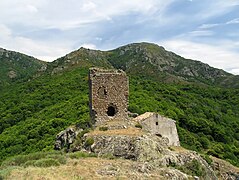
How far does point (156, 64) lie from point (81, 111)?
101 metres

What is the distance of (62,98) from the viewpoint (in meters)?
80.2

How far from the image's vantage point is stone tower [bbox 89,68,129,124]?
27172 mm

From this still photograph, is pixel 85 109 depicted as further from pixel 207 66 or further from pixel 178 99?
pixel 207 66

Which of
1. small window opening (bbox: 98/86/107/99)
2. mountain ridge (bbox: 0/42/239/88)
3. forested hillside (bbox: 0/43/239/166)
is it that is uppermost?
mountain ridge (bbox: 0/42/239/88)

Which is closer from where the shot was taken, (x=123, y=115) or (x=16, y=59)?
(x=123, y=115)

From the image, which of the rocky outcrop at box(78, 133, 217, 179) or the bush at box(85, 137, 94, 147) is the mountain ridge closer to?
the bush at box(85, 137, 94, 147)

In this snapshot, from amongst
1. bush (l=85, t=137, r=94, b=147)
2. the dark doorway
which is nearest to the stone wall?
the dark doorway

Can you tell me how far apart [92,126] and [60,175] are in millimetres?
10698

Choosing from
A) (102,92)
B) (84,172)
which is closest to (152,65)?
(102,92)

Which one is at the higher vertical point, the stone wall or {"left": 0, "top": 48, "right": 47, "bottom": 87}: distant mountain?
{"left": 0, "top": 48, "right": 47, "bottom": 87}: distant mountain

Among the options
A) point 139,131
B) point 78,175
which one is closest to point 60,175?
point 78,175

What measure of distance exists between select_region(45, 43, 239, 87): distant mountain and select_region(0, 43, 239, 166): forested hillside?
759 inches

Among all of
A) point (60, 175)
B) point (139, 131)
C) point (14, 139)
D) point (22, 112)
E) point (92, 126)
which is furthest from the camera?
point (22, 112)

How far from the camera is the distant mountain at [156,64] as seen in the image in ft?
434
